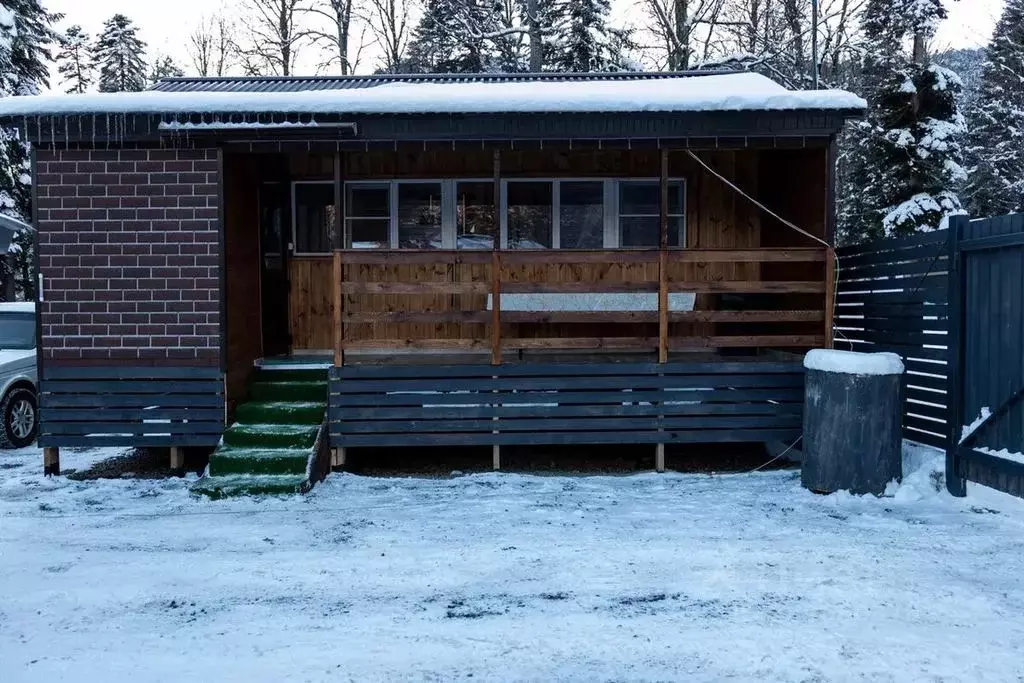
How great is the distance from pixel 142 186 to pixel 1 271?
1571cm

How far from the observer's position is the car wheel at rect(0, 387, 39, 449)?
27.9 ft

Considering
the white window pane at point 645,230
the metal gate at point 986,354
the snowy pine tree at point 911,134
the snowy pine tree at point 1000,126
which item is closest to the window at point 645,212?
the white window pane at point 645,230

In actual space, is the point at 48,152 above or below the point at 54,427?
above

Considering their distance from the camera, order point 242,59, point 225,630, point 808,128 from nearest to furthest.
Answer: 1. point 225,630
2. point 808,128
3. point 242,59

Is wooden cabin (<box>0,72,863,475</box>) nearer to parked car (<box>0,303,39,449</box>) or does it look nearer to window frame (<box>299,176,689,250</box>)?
window frame (<box>299,176,689,250</box>)

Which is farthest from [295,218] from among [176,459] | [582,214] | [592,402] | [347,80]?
[592,402]

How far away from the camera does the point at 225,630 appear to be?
12.3 feet

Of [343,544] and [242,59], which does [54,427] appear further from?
[242,59]

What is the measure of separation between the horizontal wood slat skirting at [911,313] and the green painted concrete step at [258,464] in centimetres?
513

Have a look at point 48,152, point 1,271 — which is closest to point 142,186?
point 48,152

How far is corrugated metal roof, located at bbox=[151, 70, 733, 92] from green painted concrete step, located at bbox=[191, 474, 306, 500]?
495cm

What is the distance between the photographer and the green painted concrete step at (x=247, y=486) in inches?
243

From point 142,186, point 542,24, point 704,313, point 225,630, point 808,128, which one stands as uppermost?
point 542,24

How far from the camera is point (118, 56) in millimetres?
31250
